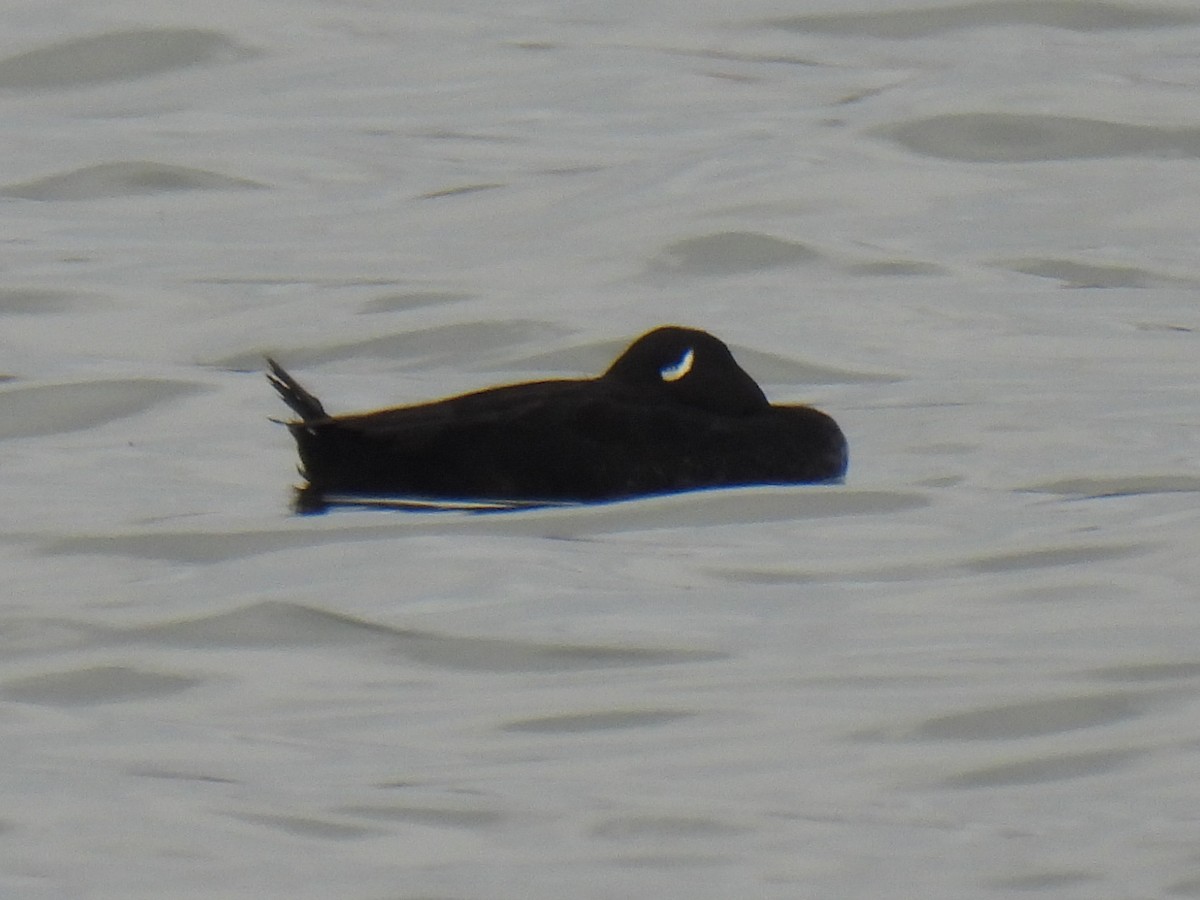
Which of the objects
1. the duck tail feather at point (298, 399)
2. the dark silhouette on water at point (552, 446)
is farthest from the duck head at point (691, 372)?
the duck tail feather at point (298, 399)

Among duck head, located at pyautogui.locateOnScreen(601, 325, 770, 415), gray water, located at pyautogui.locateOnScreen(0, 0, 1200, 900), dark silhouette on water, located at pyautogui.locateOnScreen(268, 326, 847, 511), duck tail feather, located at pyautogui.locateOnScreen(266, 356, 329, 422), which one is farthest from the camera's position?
duck head, located at pyautogui.locateOnScreen(601, 325, 770, 415)

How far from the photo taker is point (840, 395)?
11.1m

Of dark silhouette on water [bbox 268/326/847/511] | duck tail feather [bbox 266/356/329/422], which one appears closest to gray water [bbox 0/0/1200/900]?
dark silhouette on water [bbox 268/326/847/511]

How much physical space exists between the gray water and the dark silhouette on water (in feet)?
0.33

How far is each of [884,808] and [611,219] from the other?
29.1ft

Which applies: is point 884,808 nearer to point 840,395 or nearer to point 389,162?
point 840,395

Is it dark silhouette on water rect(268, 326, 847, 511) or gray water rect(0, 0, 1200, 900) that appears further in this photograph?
dark silhouette on water rect(268, 326, 847, 511)

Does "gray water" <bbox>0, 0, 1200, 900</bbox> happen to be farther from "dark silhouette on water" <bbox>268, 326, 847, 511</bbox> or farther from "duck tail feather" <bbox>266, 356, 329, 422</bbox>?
"duck tail feather" <bbox>266, 356, 329, 422</bbox>

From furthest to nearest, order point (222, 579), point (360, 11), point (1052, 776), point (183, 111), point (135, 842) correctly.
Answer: point (360, 11), point (183, 111), point (222, 579), point (1052, 776), point (135, 842)

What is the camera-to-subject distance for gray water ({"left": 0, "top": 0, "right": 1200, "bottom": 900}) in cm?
A: 568

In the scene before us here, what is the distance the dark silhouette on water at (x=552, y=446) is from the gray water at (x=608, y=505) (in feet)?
0.33

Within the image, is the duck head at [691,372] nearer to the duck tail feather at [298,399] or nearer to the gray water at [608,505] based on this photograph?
the gray water at [608,505]

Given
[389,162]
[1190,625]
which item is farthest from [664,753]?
[389,162]

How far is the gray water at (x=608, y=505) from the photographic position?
5684 mm
